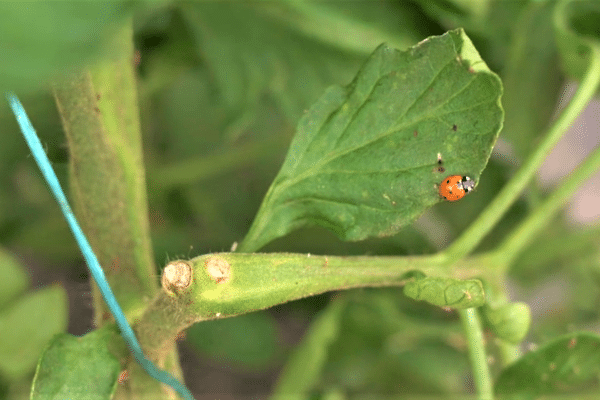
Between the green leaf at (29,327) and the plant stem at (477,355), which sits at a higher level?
the plant stem at (477,355)

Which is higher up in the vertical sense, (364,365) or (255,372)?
(364,365)

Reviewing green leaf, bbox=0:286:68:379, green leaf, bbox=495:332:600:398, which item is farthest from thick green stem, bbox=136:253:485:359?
green leaf, bbox=0:286:68:379

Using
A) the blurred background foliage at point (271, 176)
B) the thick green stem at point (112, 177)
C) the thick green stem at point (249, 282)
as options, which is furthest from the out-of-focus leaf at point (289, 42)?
the thick green stem at point (249, 282)

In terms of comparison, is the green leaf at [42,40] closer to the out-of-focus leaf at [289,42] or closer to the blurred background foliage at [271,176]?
the blurred background foliage at [271,176]

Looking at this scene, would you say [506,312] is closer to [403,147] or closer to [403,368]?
[403,147]

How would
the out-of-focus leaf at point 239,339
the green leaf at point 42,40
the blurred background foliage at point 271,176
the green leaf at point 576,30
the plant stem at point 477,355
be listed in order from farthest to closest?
the out-of-focus leaf at point 239,339 → the blurred background foliage at point 271,176 → the green leaf at point 576,30 → the plant stem at point 477,355 → the green leaf at point 42,40

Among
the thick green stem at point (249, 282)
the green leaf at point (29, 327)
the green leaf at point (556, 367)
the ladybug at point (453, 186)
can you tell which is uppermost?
the ladybug at point (453, 186)

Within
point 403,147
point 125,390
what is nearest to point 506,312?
point 403,147
